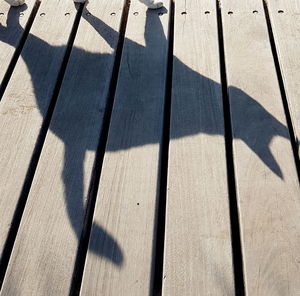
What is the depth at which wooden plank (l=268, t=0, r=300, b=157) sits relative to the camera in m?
1.51

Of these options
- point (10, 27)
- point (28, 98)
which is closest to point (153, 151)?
point (28, 98)

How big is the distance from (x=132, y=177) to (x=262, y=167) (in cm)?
40

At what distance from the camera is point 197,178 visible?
1.32 m

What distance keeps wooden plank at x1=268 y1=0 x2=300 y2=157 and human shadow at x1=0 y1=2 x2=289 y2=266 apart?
103 mm

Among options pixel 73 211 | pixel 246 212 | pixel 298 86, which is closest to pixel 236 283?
pixel 246 212

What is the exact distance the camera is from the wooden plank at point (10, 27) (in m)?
1.89

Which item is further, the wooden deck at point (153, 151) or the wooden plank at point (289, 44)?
the wooden plank at point (289, 44)

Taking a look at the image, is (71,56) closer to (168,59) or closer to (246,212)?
(168,59)

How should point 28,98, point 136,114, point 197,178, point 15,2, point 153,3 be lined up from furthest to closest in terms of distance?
1. point 15,2
2. point 153,3
3. point 28,98
4. point 136,114
5. point 197,178

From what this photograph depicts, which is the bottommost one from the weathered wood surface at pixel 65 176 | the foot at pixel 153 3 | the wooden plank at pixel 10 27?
the weathered wood surface at pixel 65 176

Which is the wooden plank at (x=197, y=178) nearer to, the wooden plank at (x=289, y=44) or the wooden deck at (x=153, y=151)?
the wooden deck at (x=153, y=151)

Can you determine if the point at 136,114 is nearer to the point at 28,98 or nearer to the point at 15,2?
the point at 28,98

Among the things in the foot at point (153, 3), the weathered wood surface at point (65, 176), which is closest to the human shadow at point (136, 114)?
the weathered wood surface at point (65, 176)

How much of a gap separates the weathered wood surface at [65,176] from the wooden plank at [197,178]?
25cm
